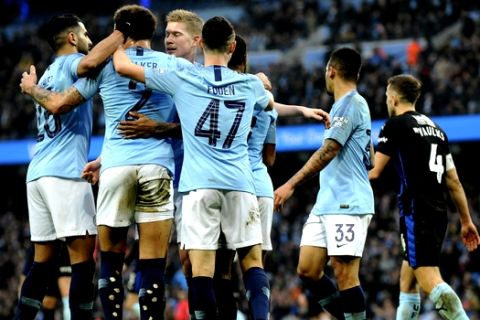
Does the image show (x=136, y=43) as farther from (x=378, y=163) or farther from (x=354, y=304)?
(x=354, y=304)

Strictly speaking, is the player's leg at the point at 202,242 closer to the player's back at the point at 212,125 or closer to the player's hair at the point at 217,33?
the player's back at the point at 212,125

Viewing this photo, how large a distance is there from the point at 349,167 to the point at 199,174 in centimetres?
179

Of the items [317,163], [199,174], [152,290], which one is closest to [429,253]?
[317,163]

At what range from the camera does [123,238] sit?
7367 mm

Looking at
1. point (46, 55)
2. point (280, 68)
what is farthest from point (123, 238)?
point (46, 55)

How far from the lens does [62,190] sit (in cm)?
771

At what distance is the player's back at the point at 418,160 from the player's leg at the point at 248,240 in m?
1.95

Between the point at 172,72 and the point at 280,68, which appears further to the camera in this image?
the point at 280,68

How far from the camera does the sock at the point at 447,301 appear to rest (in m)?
8.04

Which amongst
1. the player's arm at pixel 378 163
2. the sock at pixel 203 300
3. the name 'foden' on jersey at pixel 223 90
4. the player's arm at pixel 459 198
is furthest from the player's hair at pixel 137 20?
the player's arm at pixel 459 198

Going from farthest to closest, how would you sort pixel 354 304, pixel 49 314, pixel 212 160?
pixel 49 314, pixel 354 304, pixel 212 160

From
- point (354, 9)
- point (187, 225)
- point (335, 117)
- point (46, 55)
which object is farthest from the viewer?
point (46, 55)

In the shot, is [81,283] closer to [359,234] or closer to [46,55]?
[359,234]

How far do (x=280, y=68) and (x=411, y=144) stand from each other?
1776cm
